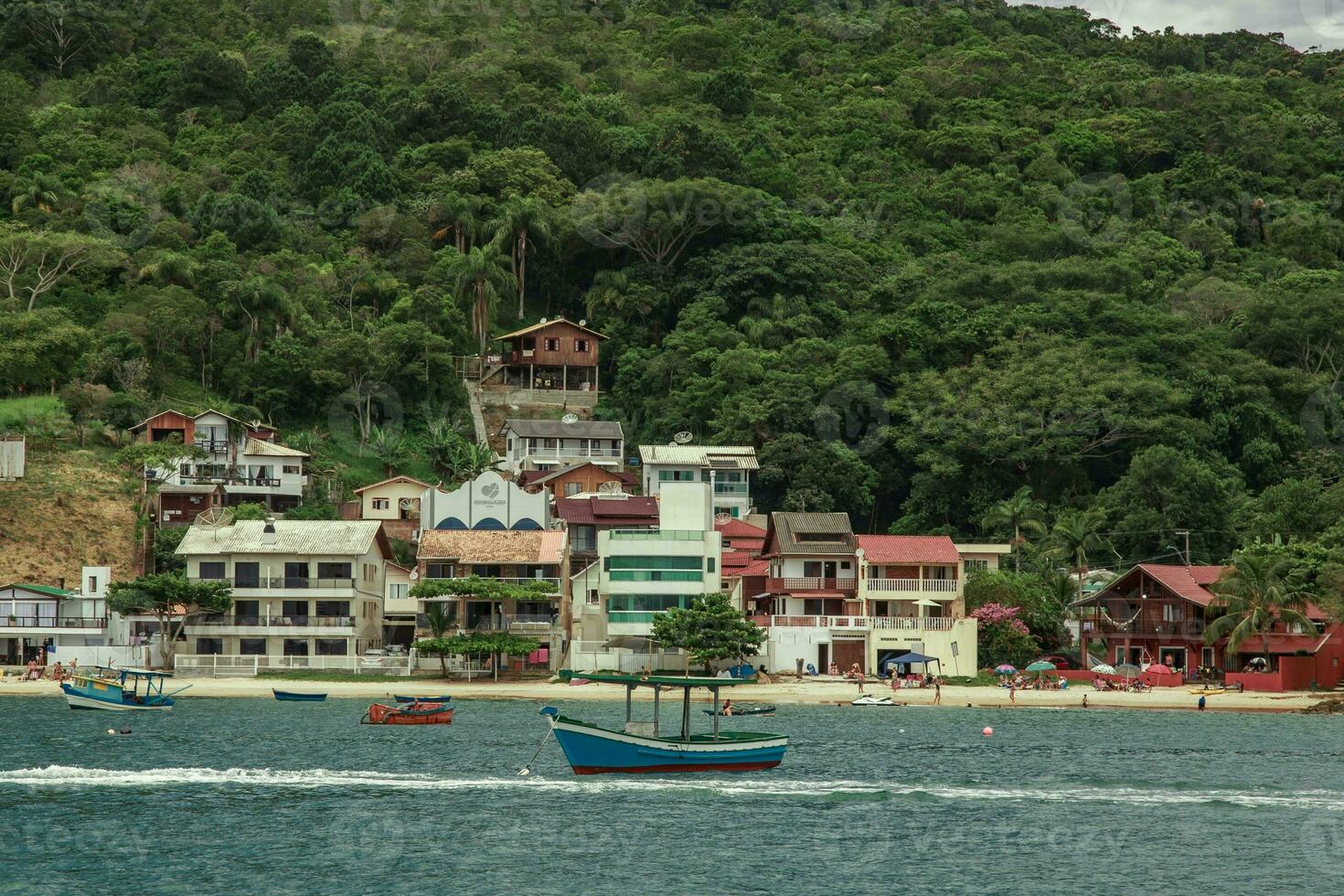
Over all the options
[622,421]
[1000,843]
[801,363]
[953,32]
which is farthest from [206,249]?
[953,32]

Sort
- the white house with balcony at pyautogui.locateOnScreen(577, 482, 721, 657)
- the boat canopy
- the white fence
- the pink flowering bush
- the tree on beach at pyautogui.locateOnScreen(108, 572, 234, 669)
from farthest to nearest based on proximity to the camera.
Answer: the pink flowering bush
the white house with balcony at pyautogui.locateOnScreen(577, 482, 721, 657)
the white fence
the tree on beach at pyautogui.locateOnScreen(108, 572, 234, 669)
the boat canopy

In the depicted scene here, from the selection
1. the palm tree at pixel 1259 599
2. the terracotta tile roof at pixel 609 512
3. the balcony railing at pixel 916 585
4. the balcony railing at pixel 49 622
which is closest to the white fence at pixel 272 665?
the balcony railing at pixel 49 622

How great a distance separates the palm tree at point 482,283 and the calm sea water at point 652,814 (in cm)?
5643

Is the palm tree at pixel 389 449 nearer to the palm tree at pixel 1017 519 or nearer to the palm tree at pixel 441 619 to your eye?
the palm tree at pixel 441 619

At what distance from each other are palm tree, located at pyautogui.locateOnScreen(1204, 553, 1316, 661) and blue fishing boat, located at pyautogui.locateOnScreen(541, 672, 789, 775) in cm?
3505

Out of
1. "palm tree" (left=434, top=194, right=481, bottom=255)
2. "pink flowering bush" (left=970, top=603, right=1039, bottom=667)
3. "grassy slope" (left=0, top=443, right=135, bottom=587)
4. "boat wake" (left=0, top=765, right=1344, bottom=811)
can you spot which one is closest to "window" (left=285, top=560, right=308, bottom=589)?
"grassy slope" (left=0, top=443, right=135, bottom=587)

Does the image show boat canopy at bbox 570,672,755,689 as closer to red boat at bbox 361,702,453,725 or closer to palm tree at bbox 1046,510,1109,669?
red boat at bbox 361,702,453,725

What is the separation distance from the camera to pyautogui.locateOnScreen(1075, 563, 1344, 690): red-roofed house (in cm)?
7756

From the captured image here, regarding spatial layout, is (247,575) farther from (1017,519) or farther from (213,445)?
(1017,519)

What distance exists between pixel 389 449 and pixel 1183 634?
4729cm

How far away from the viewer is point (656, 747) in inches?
1865

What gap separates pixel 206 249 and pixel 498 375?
2136 centimetres

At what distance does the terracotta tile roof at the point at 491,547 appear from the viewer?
80312 millimetres

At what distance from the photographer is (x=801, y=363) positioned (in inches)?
4129
